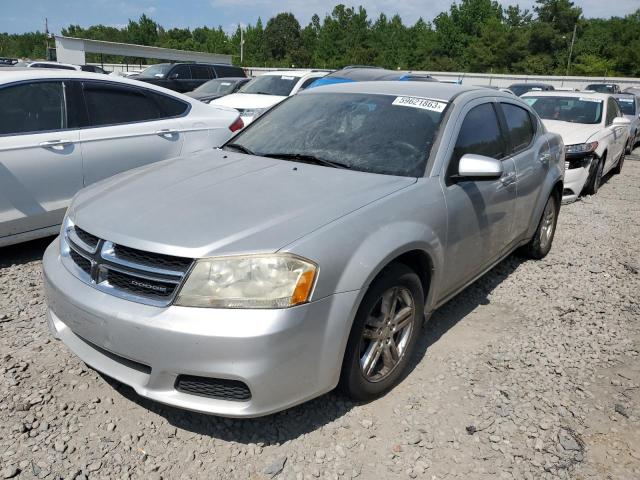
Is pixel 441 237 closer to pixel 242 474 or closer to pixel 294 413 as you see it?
pixel 294 413

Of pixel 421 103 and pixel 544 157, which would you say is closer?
pixel 421 103

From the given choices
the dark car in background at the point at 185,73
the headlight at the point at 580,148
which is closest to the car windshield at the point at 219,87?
the dark car in background at the point at 185,73

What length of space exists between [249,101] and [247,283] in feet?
31.5

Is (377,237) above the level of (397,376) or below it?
above

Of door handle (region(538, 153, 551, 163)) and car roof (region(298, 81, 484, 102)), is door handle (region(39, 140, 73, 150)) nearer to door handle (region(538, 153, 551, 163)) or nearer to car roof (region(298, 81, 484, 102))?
car roof (region(298, 81, 484, 102))

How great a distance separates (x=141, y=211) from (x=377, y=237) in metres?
1.15

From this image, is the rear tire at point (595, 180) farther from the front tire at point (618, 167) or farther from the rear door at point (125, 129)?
the rear door at point (125, 129)

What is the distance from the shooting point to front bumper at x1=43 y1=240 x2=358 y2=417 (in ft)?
7.20

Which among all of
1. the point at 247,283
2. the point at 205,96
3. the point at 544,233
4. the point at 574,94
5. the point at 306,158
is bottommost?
the point at 544,233

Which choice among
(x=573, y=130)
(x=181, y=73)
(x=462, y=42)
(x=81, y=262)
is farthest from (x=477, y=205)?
(x=462, y=42)

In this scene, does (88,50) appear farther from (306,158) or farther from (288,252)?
(288,252)

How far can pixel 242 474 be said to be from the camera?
7.80 ft

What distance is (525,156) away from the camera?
4340mm

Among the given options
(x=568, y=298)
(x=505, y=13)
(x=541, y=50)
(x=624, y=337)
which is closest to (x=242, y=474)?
(x=624, y=337)
